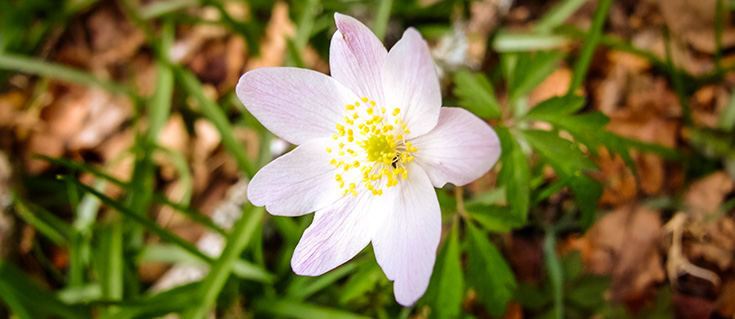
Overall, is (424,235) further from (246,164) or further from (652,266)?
(652,266)

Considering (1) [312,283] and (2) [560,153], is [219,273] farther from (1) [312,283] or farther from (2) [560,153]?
(2) [560,153]

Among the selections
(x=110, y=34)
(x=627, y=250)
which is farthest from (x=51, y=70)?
(x=627, y=250)

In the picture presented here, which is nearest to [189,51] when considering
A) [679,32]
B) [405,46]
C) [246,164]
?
[246,164]

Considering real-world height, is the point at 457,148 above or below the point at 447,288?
above

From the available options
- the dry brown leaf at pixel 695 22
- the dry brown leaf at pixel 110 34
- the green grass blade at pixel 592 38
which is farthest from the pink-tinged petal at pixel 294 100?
the dry brown leaf at pixel 110 34

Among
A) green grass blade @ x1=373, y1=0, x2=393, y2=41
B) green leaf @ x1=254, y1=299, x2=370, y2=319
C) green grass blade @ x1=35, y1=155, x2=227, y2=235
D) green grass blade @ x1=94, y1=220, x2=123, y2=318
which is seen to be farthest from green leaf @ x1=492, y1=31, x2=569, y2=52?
green grass blade @ x1=94, y1=220, x2=123, y2=318

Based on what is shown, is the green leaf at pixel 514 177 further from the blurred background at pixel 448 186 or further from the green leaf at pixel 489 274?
the green leaf at pixel 489 274
